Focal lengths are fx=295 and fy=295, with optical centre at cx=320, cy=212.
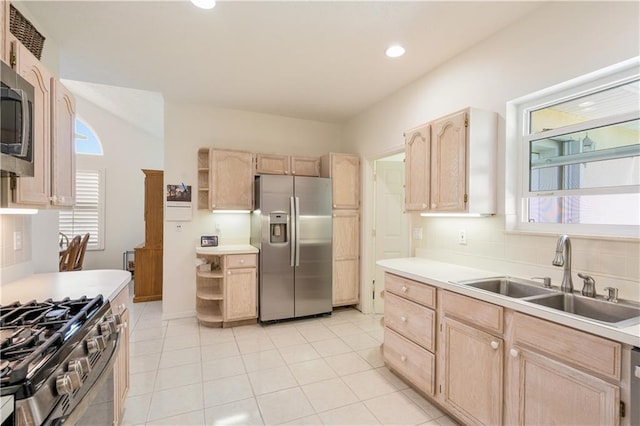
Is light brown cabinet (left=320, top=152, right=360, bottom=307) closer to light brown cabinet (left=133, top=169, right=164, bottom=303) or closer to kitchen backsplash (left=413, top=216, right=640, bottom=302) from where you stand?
kitchen backsplash (left=413, top=216, right=640, bottom=302)

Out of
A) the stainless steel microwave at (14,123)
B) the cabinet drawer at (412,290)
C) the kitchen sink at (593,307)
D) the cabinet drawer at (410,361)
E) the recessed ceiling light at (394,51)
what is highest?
the recessed ceiling light at (394,51)

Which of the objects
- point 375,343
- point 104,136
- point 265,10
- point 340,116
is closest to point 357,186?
point 340,116

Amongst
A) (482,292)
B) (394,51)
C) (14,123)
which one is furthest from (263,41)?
(482,292)

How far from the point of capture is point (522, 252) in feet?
6.88

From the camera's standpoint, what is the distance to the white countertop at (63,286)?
5.39 ft

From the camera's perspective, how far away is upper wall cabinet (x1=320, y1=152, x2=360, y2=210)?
4.07m

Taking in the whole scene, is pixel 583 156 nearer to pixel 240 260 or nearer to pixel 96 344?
pixel 96 344

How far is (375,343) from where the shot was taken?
319 centimetres

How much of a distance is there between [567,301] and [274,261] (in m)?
2.81

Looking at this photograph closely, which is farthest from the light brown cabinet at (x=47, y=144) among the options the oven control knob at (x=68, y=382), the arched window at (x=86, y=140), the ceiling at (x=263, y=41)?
the arched window at (x=86, y=140)

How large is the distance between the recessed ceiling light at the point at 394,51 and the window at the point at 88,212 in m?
6.45

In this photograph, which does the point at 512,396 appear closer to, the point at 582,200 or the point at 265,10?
the point at 582,200

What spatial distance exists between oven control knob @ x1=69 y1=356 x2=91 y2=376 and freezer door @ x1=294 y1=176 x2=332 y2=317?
2703 millimetres

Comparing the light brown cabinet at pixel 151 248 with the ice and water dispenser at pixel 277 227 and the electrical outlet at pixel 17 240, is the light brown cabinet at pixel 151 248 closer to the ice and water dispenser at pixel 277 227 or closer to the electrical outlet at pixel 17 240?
the ice and water dispenser at pixel 277 227
